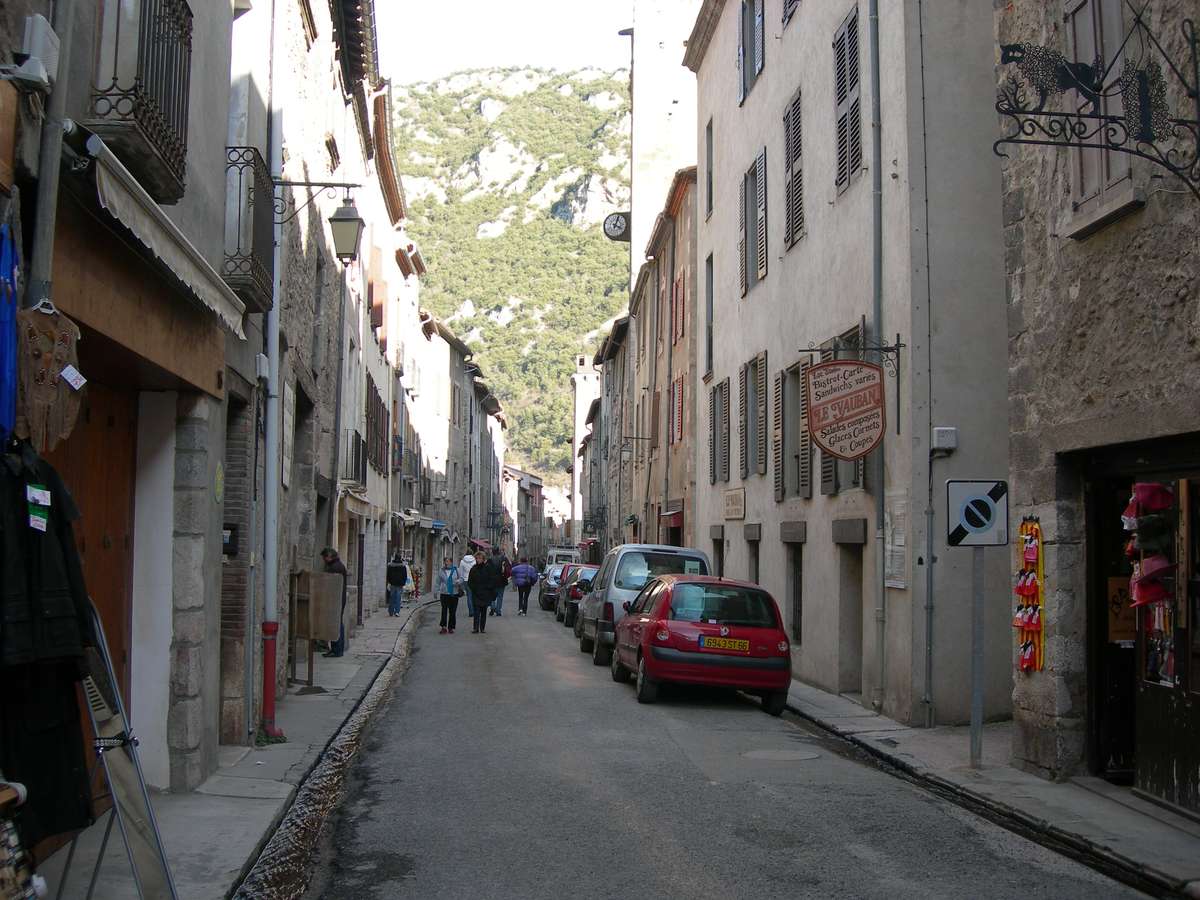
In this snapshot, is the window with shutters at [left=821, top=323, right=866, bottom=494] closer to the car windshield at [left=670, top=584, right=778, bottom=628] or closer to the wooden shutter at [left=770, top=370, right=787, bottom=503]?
the car windshield at [left=670, top=584, right=778, bottom=628]

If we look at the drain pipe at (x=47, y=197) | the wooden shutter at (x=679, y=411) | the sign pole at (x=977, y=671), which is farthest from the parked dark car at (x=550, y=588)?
the drain pipe at (x=47, y=197)

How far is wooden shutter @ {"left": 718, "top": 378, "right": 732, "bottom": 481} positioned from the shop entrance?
45.2ft

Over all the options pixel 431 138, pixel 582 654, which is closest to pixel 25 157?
pixel 582 654

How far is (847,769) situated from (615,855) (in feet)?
12.4

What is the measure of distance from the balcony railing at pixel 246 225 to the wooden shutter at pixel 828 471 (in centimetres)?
772

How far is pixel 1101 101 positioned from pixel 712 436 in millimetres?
16465

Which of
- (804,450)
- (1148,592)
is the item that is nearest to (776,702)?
(804,450)

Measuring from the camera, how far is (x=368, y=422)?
28.6 meters

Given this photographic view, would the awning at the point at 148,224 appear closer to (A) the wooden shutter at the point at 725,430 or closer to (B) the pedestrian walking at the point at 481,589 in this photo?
(A) the wooden shutter at the point at 725,430

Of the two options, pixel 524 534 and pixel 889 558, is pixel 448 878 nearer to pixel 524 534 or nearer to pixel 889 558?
pixel 889 558

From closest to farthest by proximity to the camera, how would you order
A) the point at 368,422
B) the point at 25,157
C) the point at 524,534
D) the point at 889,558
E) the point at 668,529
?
the point at 25,157 < the point at 889,558 < the point at 368,422 < the point at 668,529 < the point at 524,534

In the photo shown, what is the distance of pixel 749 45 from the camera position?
22078 mm

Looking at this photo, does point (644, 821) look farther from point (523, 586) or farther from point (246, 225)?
point (523, 586)

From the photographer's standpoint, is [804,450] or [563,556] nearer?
[804,450]
